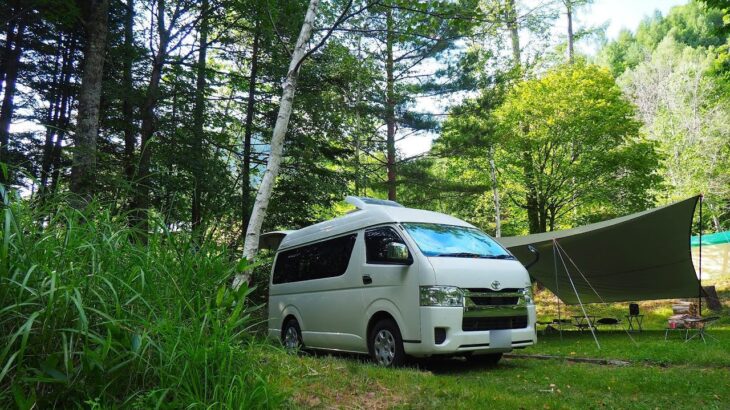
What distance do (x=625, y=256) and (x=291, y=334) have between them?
7284 mm

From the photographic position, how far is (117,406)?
7.64 ft

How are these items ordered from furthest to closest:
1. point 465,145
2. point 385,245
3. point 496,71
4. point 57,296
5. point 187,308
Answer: point 496,71 → point 465,145 → point 385,245 → point 187,308 → point 57,296

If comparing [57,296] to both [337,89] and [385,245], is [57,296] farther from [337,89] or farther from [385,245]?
[337,89]

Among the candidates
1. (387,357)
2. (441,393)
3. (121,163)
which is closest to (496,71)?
(121,163)

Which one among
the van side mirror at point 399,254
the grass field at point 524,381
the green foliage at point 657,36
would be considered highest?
the green foliage at point 657,36

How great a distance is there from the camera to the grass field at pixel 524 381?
3621 millimetres

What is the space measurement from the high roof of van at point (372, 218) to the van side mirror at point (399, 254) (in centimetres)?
47

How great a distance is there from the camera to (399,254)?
19.7 feet

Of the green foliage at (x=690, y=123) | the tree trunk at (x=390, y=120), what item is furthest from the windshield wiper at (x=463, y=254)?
the green foliage at (x=690, y=123)

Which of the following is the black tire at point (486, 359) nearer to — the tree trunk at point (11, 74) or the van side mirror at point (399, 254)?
the van side mirror at point (399, 254)

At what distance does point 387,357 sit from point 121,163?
8.20m

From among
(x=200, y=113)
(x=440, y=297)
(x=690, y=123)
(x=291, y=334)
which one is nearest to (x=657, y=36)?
(x=690, y=123)

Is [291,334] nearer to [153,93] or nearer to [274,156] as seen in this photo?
[274,156]

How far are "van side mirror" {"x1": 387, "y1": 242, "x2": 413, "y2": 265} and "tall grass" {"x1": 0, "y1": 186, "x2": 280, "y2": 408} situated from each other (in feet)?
10.3
